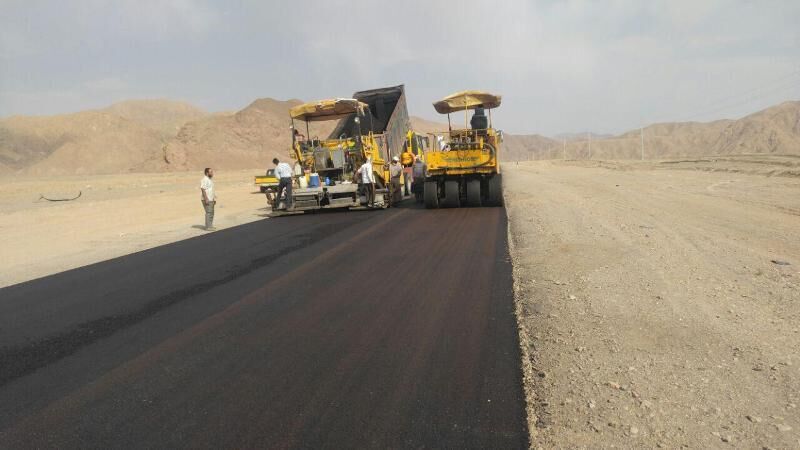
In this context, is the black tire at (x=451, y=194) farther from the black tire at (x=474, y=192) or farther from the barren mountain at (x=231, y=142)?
the barren mountain at (x=231, y=142)

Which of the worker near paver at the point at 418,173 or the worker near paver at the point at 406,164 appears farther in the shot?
the worker near paver at the point at 406,164

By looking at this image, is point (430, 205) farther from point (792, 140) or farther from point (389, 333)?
point (792, 140)

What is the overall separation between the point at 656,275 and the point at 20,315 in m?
7.24

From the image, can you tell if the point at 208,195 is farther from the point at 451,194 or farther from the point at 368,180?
the point at 451,194

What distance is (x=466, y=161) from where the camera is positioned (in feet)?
47.6

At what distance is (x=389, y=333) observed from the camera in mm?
4508

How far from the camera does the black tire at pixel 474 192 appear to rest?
47.4ft

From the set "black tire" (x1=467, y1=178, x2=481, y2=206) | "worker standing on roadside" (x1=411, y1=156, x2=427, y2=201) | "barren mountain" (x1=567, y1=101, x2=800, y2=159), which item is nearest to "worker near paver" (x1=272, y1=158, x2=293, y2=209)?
"worker standing on roadside" (x1=411, y1=156, x2=427, y2=201)

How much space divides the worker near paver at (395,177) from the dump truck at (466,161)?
205cm

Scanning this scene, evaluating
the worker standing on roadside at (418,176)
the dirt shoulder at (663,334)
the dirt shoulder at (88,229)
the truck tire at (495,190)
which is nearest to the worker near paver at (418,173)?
the worker standing on roadside at (418,176)

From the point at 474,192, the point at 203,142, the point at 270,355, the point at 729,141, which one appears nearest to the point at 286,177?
the point at 474,192

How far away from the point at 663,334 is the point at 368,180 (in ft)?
36.8

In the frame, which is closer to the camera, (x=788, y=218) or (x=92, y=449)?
(x=92, y=449)

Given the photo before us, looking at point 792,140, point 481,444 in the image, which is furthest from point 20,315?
point 792,140
